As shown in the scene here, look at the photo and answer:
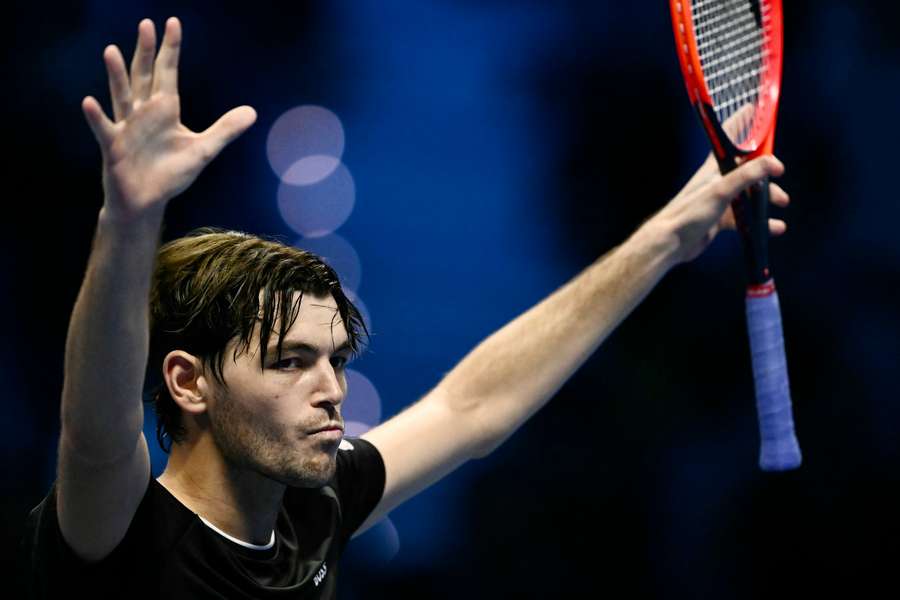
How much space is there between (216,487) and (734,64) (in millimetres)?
1761

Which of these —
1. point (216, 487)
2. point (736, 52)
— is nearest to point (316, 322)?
point (216, 487)

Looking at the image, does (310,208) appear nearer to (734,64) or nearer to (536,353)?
(734,64)

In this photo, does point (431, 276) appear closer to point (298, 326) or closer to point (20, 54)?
point (20, 54)

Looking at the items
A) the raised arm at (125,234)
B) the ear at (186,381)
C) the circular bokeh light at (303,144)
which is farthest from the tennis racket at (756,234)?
the circular bokeh light at (303,144)

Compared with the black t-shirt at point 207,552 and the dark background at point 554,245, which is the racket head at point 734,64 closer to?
the black t-shirt at point 207,552

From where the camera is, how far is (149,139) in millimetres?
1682

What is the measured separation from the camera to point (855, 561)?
15.0ft

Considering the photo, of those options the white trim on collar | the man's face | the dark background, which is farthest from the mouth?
the dark background

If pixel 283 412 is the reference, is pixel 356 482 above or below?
below

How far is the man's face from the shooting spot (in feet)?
7.13

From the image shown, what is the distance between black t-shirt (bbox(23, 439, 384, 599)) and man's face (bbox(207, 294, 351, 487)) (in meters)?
0.16

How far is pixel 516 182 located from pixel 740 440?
1.27 metres

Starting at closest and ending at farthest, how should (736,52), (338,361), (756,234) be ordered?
1. (338,361)
2. (756,234)
3. (736,52)

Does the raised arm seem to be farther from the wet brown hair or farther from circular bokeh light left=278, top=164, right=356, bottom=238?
circular bokeh light left=278, top=164, right=356, bottom=238
